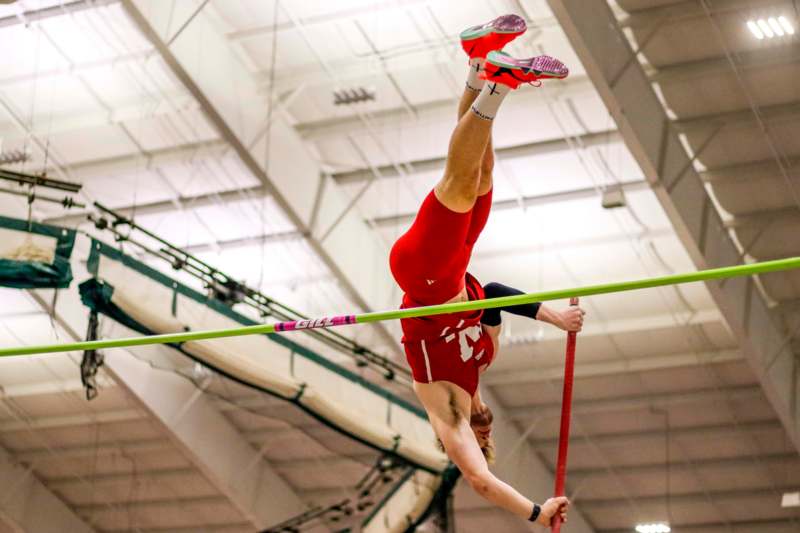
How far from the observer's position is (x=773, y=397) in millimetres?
12742

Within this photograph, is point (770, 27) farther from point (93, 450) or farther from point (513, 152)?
point (93, 450)

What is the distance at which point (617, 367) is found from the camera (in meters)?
14.9

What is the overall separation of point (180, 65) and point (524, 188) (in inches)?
153

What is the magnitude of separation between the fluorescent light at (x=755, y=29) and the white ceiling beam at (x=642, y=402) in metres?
5.52

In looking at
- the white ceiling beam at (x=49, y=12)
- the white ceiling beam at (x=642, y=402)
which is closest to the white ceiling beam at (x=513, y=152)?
the white ceiling beam at (x=49, y=12)

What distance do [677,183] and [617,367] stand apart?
435cm

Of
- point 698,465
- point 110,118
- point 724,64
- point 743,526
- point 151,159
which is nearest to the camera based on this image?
point 724,64

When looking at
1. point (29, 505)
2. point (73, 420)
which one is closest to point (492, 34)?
point (73, 420)

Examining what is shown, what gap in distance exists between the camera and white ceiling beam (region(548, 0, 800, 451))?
32.0 feet

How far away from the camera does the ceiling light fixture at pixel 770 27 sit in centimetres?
992

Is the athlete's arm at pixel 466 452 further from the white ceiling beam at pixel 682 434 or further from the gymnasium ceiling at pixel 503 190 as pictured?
the white ceiling beam at pixel 682 434

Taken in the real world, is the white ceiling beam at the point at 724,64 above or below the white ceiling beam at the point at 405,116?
below

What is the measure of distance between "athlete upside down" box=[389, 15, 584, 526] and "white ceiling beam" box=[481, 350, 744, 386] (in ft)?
31.0

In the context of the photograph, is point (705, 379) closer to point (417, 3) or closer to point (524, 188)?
point (524, 188)
